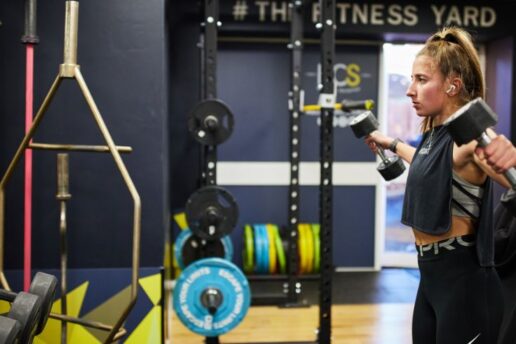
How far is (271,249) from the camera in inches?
180

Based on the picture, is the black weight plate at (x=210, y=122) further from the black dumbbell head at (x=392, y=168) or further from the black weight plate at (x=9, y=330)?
the black weight plate at (x=9, y=330)

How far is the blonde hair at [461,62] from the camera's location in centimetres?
159

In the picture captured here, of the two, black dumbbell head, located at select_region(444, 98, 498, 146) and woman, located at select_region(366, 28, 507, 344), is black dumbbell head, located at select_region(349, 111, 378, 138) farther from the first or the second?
black dumbbell head, located at select_region(444, 98, 498, 146)

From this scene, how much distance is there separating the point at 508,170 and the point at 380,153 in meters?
0.93

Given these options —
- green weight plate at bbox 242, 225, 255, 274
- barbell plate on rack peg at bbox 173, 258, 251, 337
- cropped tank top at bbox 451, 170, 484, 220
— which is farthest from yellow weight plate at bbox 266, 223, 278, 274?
cropped tank top at bbox 451, 170, 484, 220

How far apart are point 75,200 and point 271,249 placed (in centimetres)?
240

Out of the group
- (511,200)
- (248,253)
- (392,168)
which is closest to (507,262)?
(392,168)

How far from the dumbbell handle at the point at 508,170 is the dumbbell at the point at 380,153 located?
76 centimetres

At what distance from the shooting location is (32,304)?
4.38ft

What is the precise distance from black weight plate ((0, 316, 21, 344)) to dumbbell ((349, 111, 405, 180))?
1314mm

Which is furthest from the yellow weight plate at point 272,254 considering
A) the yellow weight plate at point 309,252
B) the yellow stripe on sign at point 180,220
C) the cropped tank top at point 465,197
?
the cropped tank top at point 465,197

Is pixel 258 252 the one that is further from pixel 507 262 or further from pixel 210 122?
pixel 507 262

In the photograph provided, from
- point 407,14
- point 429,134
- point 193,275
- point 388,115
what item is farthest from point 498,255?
point 388,115

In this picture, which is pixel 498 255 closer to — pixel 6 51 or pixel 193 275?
pixel 193 275
